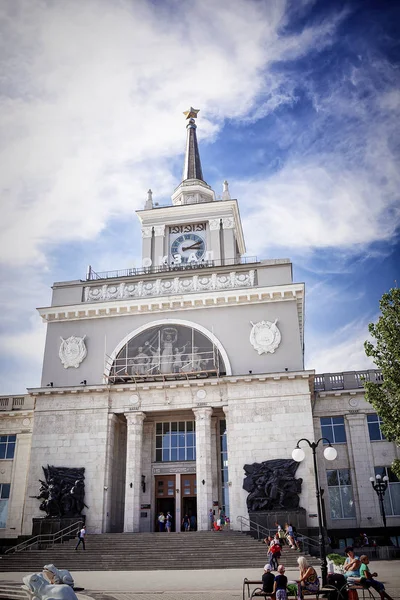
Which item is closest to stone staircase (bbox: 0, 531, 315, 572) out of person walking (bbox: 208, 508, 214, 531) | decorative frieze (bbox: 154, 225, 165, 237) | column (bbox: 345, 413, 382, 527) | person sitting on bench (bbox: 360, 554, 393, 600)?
person walking (bbox: 208, 508, 214, 531)

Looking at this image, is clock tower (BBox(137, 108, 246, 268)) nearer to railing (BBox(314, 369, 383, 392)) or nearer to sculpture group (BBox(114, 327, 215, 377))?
sculpture group (BBox(114, 327, 215, 377))

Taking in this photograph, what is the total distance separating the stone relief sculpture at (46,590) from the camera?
965 centimetres

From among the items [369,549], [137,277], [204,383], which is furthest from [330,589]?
[137,277]

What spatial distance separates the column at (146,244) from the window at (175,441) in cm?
1270

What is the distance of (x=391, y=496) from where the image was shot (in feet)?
105

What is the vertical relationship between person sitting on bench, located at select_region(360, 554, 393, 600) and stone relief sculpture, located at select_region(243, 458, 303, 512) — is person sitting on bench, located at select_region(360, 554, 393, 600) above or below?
below

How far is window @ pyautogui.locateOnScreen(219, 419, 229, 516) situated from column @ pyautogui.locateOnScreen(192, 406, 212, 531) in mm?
1986

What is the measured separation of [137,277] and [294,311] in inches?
412

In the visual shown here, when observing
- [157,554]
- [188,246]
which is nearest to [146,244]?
[188,246]

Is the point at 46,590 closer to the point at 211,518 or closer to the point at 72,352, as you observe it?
the point at 211,518

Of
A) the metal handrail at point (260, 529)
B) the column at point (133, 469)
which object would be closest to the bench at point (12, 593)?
the metal handrail at point (260, 529)

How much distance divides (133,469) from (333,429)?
1260cm

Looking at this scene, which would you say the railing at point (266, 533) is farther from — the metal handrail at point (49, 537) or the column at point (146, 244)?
the column at point (146, 244)

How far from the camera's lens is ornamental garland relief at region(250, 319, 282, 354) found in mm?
32250
